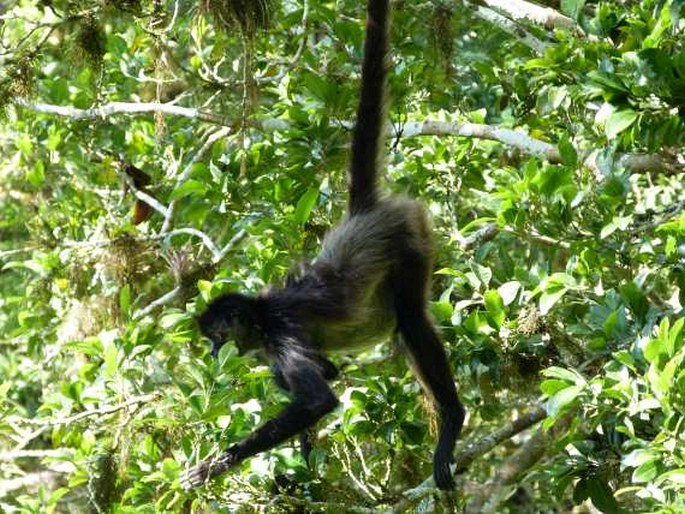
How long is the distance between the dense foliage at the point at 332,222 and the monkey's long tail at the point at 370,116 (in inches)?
8.7

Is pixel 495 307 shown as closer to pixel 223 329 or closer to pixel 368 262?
pixel 368 262

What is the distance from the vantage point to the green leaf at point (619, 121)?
3682 mm

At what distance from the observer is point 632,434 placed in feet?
11.5

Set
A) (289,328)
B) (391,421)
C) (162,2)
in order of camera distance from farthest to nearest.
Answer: (162,2) → (289,328) → (391,421)

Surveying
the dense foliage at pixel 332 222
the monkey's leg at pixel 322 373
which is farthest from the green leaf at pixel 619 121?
the monkey's leg at pixel 322 373

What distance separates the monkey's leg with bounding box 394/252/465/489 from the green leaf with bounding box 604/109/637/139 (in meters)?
1.58

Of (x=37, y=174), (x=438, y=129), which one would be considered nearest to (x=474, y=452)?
(x=438, y=129)

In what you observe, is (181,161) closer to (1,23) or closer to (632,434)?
(1,23)

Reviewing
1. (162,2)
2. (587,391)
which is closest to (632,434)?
(587,391)

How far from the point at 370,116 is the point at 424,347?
1087 mm

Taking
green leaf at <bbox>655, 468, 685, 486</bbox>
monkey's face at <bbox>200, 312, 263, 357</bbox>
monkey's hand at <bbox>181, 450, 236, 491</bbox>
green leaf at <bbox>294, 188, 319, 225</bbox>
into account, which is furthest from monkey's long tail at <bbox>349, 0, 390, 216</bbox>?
green leaf at <bbox>655, 468, 685, 486</bbox>

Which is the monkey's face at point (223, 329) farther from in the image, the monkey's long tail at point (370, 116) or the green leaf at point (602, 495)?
the green leaf at point (602, 495)

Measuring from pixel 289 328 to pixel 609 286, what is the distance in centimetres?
140

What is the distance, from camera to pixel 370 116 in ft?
16.5
